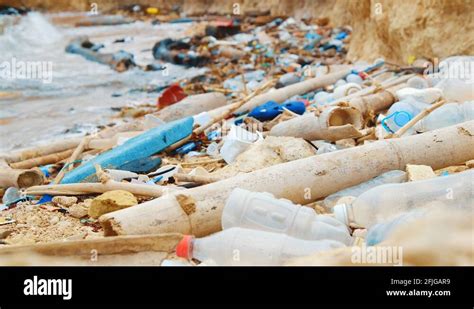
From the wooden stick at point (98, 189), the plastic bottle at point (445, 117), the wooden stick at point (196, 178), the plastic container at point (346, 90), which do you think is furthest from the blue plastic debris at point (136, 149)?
the plastic bottle at point (445, 117)

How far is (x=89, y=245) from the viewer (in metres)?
2.79

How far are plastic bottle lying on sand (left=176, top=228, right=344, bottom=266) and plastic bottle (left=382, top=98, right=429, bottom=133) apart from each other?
2.15 meters

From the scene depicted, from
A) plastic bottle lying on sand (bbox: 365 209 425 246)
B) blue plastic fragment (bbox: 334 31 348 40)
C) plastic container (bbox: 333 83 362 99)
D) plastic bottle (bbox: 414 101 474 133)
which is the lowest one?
plastic bottle lying on sand (bbox: 365 209 425 246)

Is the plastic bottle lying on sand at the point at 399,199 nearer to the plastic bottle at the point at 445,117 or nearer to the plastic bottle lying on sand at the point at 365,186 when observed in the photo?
the plastic bottle lying on sand at the point at 365,186

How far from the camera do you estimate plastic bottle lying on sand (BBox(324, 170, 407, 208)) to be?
11.2 ft

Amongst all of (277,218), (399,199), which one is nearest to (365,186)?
(399,199)

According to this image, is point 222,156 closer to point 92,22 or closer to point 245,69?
point 245,69

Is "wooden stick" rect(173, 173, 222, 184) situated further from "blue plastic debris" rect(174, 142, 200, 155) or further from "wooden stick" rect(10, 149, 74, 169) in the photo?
"wooden stick" rect(10, 149, 74, 169)

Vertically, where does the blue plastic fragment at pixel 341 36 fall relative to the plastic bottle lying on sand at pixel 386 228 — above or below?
above

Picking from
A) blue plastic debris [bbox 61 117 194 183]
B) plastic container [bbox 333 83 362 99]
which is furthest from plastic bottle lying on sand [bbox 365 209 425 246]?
plastic container [bbox 333 83 362 99]

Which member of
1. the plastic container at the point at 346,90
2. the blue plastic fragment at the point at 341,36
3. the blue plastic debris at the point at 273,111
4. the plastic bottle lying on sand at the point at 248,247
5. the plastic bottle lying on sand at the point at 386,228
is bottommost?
the plastic bottle lying on sand at the point at 248,247

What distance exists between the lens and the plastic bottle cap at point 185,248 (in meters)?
2.70

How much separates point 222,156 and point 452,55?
3.61 meters
